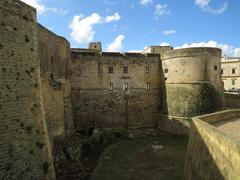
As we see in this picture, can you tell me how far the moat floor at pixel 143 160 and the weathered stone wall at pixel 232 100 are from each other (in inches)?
284

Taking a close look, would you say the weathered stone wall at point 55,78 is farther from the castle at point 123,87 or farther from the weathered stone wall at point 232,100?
the weathered stone wall at point 232,100

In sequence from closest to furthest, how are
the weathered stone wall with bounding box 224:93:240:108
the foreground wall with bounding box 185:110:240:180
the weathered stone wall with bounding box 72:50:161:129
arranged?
the foreground wall with bounding box 185:110:240:180 → the weathered stone wall with bounding box 72:50:161:129 → the weathered stone wall with bounding box 224:93:240:108

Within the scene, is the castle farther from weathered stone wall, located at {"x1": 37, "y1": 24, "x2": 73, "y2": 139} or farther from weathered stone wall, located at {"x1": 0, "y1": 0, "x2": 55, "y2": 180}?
weathered stone wall, located at {"x1": 0, "y1": 0, "x2": 55, "y2": 180}

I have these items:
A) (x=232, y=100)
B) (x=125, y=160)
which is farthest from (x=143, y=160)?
(x=232, y=100)

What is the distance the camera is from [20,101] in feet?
32.0

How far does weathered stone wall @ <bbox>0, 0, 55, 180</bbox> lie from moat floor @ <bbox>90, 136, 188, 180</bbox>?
5.13 metres

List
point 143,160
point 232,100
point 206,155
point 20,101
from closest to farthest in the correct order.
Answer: point 206,155, point 20,101, point 143,160, point 232,100

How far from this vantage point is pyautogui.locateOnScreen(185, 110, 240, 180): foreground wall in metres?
6.81

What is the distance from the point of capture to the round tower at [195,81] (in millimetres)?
21969

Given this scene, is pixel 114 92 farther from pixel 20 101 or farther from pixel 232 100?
pixel 20 101

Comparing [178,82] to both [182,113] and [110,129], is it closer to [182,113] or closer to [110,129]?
[182,113]

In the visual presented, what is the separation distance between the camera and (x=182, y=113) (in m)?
22.5

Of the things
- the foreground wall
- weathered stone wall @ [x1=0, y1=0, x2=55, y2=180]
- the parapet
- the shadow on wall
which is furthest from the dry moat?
the parapet

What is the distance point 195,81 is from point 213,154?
14767 mm
